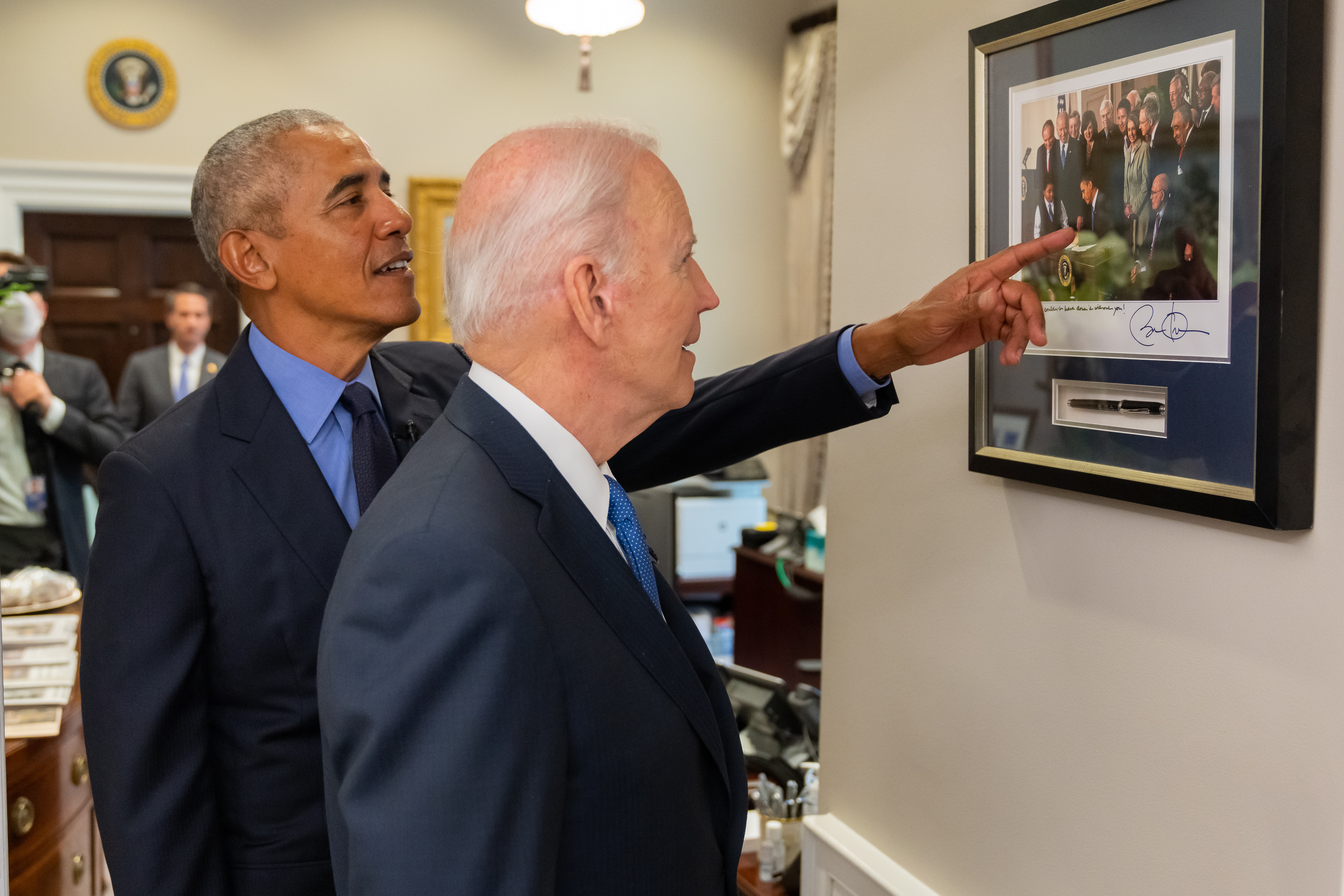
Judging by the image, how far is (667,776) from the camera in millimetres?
1008

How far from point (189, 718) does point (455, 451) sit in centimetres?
68

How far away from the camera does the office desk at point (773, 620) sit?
3.70m

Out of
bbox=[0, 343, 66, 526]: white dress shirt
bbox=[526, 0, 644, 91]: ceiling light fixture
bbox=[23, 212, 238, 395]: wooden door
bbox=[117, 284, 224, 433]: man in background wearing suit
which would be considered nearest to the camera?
bbox=[0, 343, 66, 526]: white dress shirt

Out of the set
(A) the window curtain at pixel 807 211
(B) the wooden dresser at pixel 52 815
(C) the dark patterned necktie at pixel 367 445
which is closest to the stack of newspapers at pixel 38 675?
(B) the wooden dresser at pixel 52 815

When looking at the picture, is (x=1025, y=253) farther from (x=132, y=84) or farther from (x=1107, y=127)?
(x=132, y=84)

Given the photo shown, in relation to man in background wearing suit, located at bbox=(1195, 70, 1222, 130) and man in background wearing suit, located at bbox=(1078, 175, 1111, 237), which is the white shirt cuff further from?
man in background wearing suit, located at bbox=(1195, 70, 1222, 130)

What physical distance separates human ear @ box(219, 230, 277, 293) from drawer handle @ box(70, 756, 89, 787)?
150 centimetres

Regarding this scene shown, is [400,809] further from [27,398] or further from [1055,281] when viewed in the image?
[27,398]

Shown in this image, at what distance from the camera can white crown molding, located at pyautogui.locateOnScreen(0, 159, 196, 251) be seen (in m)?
5.22

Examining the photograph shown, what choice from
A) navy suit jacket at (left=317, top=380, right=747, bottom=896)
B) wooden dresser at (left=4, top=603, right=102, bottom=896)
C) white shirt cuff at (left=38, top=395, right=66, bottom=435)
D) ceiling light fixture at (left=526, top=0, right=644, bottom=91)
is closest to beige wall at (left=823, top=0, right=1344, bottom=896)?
navy suit jacket at (left=317, top=380, right=747, bottom=896)

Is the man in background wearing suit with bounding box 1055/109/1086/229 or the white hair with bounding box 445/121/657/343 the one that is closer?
the white hair with bounding box 445/121/657/343

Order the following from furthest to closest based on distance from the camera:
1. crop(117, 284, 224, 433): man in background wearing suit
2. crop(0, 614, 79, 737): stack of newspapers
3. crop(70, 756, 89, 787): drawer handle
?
crop(117, 284, 224, 433): man in background wearing suit → crop(70, 756, 89, 787): drawer handle → crop(0, 614, 79, 737): stack of newspapers

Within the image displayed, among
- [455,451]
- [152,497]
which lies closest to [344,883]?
[455,451]

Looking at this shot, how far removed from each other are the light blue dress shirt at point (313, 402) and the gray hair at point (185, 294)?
397 cm
